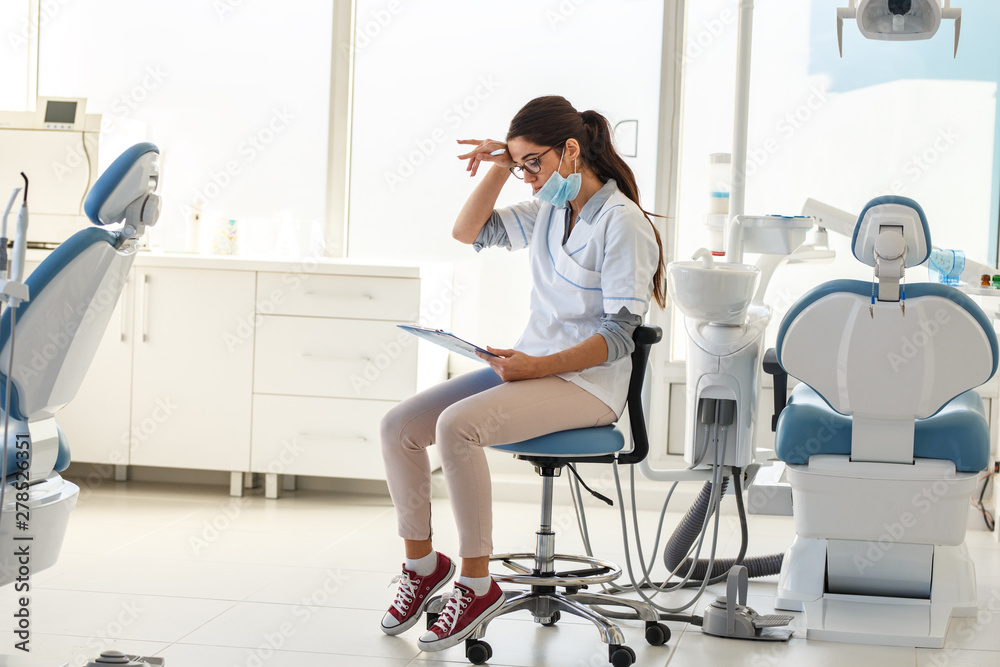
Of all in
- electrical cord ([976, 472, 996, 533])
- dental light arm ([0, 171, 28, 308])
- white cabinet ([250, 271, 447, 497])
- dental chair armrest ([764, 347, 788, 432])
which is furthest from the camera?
white cabinet ([250, 271, 447, 497])

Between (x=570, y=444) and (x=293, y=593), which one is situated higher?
(x=570, y=444)

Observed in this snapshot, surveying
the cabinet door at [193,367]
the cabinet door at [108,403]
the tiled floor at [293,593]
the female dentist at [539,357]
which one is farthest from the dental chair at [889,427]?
the cabinet door at [108,403]

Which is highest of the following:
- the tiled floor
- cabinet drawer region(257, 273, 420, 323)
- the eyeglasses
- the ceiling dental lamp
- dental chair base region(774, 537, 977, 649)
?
the ceiling dental lamp

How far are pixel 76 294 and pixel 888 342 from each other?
165cm

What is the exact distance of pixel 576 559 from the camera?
2342 mm

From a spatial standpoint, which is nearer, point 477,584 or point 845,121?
point 477,584

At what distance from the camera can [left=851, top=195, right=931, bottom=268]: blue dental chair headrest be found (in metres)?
2.29

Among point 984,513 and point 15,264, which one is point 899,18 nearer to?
point 984,513

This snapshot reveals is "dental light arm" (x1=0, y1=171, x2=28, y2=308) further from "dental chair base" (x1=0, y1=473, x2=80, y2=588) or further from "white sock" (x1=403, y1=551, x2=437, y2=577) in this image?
"white sock" (x1=403, y1=551, x2=437, y2=577)

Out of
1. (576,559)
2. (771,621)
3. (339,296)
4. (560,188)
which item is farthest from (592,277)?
(339,296)

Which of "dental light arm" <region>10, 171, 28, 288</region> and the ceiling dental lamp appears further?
the ceiling dental lamp

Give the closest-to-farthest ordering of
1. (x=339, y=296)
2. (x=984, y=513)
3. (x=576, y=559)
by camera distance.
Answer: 1. (x=576, y=559)
2. (x=984, y=513)
3. (x=339, y=296)

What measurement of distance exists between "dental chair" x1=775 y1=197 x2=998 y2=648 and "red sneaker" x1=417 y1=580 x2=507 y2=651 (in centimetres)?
76

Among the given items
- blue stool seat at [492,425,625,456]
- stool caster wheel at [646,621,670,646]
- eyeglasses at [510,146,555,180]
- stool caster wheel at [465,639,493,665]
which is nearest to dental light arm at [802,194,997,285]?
eyeglasses at [510,146,555,180]
